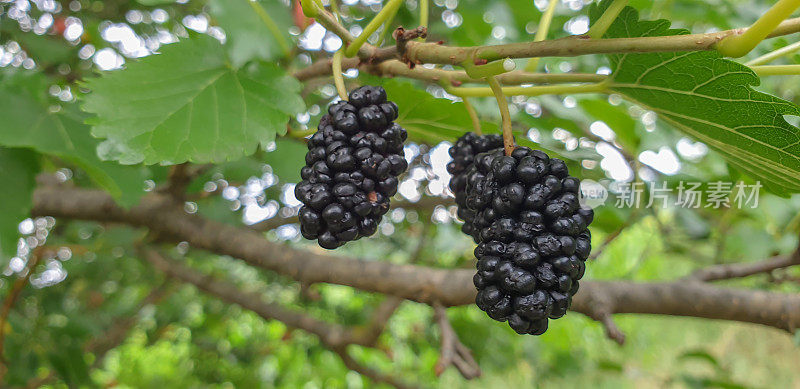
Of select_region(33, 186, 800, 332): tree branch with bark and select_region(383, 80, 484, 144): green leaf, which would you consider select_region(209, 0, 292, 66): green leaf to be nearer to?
select_region(383, 80, 484, 144): green leaf

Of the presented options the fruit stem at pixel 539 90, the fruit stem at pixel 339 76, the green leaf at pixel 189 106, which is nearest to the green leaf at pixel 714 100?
the fruit stem at pixel 539 90

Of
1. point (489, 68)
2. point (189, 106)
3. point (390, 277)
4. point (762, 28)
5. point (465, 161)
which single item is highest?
point (762, 28)

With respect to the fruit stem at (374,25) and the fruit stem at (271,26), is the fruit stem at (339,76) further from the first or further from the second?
the fruit stem at (271,26)

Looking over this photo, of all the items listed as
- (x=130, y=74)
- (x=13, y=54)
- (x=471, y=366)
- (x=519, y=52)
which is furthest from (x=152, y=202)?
(x=519, y=52)

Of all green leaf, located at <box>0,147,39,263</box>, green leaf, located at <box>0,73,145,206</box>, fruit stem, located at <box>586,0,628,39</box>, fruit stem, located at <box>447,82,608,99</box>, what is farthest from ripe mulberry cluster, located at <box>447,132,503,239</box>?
green leaf, located at <box>0,147,39,263</box>

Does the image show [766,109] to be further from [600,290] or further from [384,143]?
[600,290]

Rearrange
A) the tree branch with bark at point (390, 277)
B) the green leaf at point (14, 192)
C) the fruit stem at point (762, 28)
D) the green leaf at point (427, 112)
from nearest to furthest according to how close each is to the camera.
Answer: the fruit stem at point (762, 28) → the green leaf at point (427, 112) → the green leaf at point (14, 192) → the tree branch with bark at point (390, 277)

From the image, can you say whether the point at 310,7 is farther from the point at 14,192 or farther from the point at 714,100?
the point at 14,192

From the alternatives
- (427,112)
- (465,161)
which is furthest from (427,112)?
(465,161)
